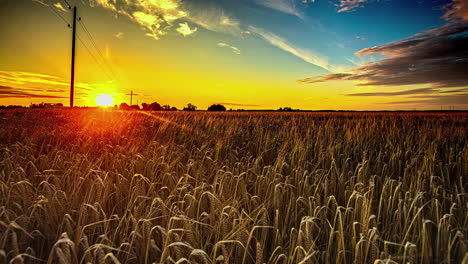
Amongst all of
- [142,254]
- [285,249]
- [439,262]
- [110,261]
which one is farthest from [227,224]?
[439,262]

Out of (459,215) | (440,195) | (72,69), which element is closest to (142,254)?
(459,215)

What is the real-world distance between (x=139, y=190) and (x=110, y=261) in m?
1.01

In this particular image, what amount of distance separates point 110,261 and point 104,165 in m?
2.70

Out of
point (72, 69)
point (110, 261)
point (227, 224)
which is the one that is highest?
point (72, 69)

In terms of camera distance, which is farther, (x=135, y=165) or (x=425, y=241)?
(x=135, y=165)

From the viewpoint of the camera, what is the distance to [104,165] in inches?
164

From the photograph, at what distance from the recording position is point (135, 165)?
12.8 ft

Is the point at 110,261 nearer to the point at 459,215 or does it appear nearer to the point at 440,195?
the point at 459,215

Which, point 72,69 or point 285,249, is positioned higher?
point 72,69

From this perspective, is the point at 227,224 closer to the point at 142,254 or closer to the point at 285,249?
the point at 285,249

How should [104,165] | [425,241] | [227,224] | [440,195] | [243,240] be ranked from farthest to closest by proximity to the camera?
[104,165] < [440,195] < [227,224] < [243,240] < [425,241]

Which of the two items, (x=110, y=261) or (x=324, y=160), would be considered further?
(x=324, y=160)

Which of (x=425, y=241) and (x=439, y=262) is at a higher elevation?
(x=425, y=241)

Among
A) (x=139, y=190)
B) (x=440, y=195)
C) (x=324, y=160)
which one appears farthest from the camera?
(x=324, y=160)
